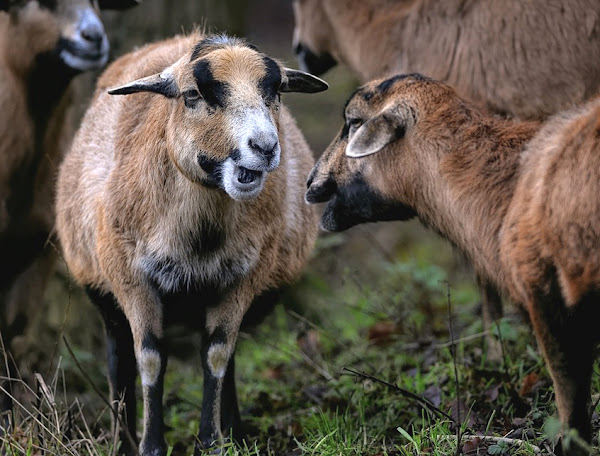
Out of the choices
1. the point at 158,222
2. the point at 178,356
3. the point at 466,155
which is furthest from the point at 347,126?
the point at 178,356

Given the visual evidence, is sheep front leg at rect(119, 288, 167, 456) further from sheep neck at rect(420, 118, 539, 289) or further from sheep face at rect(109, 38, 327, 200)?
sheep neck at rect(420, 118, 539, 289)

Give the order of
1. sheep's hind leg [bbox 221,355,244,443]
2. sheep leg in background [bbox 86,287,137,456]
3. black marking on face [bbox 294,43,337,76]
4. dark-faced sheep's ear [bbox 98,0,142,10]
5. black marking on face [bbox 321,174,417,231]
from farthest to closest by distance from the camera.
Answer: black marking on face [bbox 294,43,337,76]
dark-faced sheep's ear [bbox 98,0,142,10]
sheep's hind leg [bbox 221,355,244,443]
sheep leg in background [bbox 86,287,137,456]
black marking on face [bbox 321,174,417,231]

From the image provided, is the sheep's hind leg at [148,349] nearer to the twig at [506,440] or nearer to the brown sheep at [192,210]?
the brown sheep at [192,210]

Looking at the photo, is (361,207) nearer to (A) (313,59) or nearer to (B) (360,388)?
(B) (360,388)

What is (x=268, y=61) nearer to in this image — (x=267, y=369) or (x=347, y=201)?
(x=347, y=201)

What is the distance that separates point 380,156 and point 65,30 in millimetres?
3113

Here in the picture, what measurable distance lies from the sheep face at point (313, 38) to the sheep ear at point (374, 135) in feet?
12.1

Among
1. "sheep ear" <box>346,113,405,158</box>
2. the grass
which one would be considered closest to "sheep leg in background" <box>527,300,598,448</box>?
the grass

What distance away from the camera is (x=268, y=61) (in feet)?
19.4

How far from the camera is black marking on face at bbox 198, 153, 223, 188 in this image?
563cm

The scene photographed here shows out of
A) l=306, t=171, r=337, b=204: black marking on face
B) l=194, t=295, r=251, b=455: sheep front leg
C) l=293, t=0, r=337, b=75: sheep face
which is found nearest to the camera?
l=194, t=295, r=251, b=455: sheep front leg

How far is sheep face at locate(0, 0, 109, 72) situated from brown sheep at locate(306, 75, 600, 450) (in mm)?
2426

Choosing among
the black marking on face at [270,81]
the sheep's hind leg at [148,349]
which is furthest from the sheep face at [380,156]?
the sheep's hind leg at [148,349]

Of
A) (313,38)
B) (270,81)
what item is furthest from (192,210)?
(313,38)
